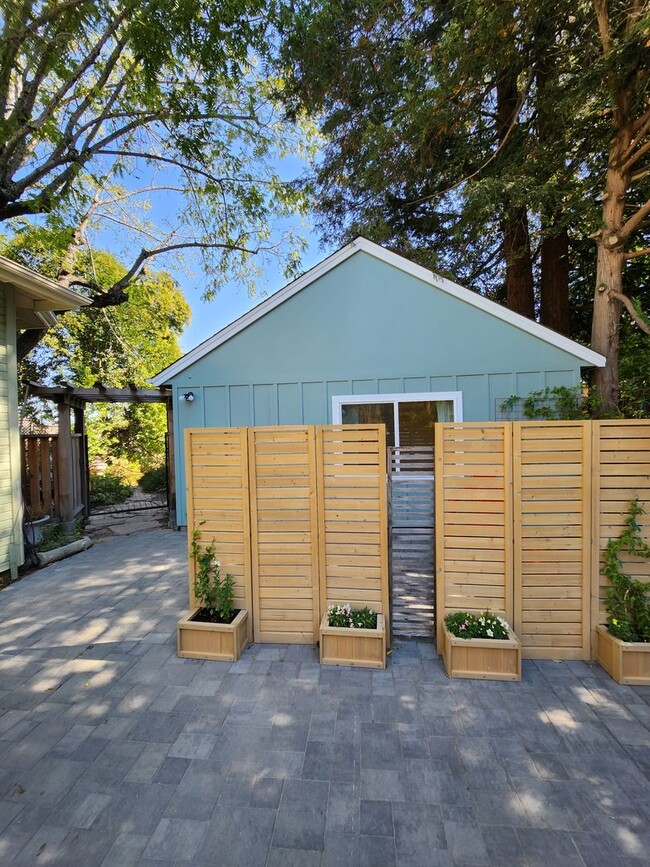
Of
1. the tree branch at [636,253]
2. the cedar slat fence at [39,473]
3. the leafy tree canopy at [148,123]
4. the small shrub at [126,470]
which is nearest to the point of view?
the leafy tree canopy at [148,123]

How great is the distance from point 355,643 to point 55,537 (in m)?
6.13

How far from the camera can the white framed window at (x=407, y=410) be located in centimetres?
634

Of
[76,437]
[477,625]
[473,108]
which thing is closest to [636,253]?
[473,108]

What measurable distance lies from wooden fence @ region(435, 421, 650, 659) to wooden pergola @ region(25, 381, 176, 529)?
5983 mm

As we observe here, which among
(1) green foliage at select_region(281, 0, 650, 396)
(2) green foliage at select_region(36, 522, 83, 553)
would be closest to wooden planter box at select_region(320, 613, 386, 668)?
(2) green foliage at select_region(36, 522, 83, 553)

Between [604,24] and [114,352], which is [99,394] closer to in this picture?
[114,352]

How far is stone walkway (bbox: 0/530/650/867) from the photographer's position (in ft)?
5.35

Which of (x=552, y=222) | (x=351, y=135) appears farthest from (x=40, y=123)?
(x=552, y=222)

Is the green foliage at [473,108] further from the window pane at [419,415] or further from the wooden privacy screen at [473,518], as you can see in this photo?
the wooden privacy screen at [473,518]

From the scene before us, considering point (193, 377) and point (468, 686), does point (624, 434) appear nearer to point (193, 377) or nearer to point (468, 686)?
point (468, 686)

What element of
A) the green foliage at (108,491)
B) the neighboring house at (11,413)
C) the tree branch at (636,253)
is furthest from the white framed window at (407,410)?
the green foliage at (108,491)

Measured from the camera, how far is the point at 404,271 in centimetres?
639

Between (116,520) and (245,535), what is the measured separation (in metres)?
6.92

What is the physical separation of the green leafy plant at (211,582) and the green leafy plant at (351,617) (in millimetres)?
900
